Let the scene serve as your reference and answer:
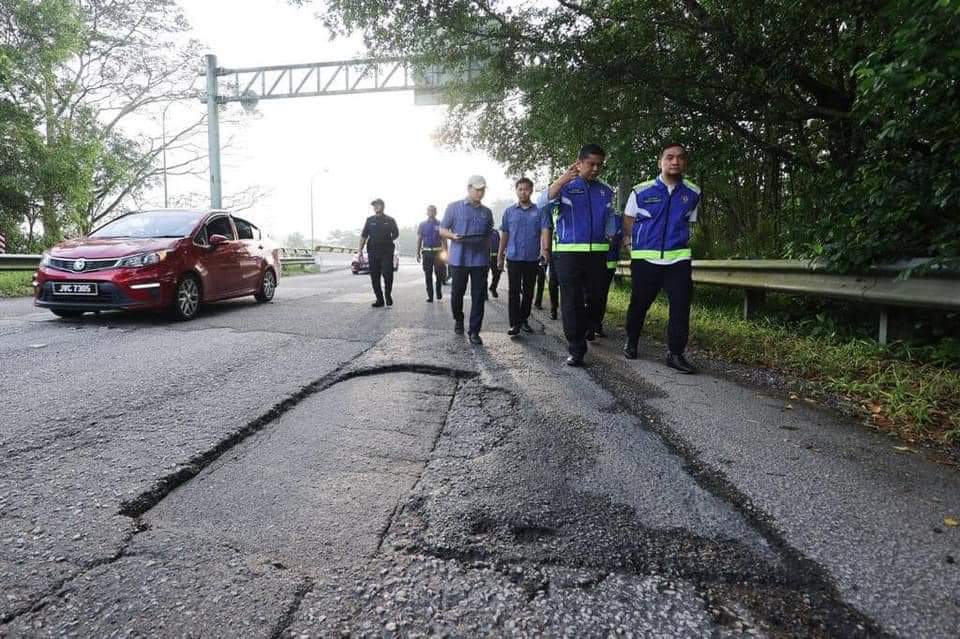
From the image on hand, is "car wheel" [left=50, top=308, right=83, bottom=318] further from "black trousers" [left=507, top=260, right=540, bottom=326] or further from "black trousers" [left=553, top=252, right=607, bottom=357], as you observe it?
"black trousers" [left=553, top=252, right=607, bottom=357]

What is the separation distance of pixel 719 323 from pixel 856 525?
5044mm

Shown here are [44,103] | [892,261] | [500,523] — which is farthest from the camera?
[44,103]

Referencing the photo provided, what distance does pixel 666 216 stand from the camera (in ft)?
16.2

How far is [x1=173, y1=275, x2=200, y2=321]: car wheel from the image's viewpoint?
282 inches

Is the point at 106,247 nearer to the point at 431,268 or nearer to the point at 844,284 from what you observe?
the point at 431,268

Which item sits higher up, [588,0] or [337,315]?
[588,0]

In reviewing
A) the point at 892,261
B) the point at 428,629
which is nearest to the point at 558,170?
the point at 892,261

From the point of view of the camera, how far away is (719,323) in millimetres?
6812

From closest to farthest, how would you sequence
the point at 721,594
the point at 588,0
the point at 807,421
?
1. the point at 721,594
2. the point at 807,421
3. the point at 588,0

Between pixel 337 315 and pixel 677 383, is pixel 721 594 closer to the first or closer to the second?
pixel 677 383

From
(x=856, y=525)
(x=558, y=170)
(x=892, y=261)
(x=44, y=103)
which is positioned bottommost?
(x=856, y=525)

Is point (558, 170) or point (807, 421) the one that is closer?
point (807, 421)

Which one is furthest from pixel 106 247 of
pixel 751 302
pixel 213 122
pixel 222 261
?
pixel 213 122

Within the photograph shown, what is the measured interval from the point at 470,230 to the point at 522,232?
789 millimetres
